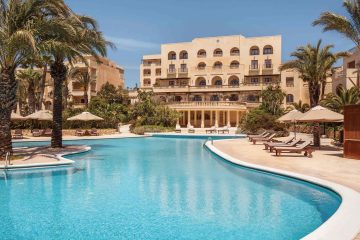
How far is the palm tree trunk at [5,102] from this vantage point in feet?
51.0

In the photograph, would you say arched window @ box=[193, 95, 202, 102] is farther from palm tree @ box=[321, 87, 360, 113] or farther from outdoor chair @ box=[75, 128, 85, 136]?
palm tree @ box=[321, 87, 360, 113]

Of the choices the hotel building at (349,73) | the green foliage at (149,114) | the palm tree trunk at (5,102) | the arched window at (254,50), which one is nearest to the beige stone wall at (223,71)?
the arched window at (254,50)

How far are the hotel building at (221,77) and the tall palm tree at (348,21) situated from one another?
1303 inches

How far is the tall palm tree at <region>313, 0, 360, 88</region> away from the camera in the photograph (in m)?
17.2

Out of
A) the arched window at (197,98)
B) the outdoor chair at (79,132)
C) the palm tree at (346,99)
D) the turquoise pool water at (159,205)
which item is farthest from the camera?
the arched window at (197,98)

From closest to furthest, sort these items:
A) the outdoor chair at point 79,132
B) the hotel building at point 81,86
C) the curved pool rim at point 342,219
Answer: the curved pool rim at point 342,219
the outdoor chair at point 79,132
the hotel building at point 81,86

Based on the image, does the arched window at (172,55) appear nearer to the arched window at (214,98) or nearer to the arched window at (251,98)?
the arched window at (214,98)

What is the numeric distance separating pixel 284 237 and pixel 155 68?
70.6 metres

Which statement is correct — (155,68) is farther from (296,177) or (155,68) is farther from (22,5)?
(296,177)

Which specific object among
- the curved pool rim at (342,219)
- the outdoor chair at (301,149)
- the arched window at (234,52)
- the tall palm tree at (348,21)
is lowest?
the curved pool rim at (342,219)

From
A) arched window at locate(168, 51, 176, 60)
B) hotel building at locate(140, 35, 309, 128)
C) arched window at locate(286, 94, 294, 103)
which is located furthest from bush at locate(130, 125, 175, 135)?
arched window at locate(168, 51, 176, 60)

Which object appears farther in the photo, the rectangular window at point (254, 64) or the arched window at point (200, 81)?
the arched window at point (200, 81)

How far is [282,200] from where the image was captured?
9508mm

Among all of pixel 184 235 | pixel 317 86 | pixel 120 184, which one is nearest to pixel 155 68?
pixel 317 86
